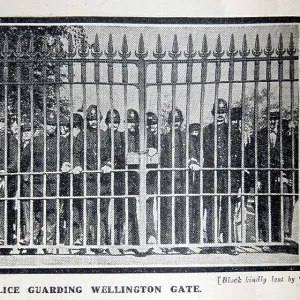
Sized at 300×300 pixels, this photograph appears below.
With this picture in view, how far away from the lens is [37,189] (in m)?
1.47

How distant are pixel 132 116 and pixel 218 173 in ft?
0.92

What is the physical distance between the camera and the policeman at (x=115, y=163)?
147cm

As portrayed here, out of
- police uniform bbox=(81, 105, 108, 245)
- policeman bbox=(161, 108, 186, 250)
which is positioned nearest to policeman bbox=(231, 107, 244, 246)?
policeman bbox=(161, 108, 186, 250)

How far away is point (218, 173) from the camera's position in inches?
57.8

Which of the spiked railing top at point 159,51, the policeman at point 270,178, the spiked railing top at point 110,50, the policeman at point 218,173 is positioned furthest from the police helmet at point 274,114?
the spiked railing top at point 110,50

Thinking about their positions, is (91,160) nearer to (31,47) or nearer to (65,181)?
(65,181)

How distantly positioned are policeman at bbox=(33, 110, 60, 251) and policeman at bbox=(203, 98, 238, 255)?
410 mm

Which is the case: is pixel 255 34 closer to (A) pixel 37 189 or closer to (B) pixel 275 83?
(B) pixel 275 83

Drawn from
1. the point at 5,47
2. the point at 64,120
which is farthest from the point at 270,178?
the point at 5,47

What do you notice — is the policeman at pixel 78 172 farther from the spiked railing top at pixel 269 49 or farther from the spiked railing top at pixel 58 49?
the spiked railing top at pixel 269 49

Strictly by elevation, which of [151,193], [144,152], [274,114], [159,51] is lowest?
[151,193]

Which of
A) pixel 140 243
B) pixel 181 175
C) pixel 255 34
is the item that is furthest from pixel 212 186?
pixel 255 34

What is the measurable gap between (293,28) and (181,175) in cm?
50

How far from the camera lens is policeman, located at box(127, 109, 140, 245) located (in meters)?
1.47
